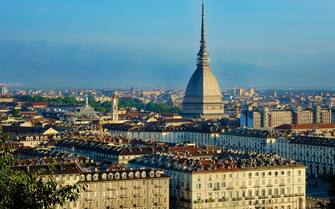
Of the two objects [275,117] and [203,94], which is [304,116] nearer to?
[275,117]

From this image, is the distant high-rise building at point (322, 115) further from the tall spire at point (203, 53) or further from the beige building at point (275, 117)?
the tall spire at point (203, 53)

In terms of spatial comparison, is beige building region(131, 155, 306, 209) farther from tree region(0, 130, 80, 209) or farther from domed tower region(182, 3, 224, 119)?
domed tower region(182, 3, 224, 119)

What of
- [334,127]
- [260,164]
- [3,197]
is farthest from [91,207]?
[334,127]

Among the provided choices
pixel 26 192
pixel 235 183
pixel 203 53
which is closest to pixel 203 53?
pixel 203 53

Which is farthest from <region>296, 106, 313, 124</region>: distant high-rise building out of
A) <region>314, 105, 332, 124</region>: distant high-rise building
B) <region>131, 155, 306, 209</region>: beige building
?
<region>131, 155, 306, 209</region>: beige building

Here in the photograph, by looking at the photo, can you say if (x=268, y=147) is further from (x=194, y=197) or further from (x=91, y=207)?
(x=91, y=207)
